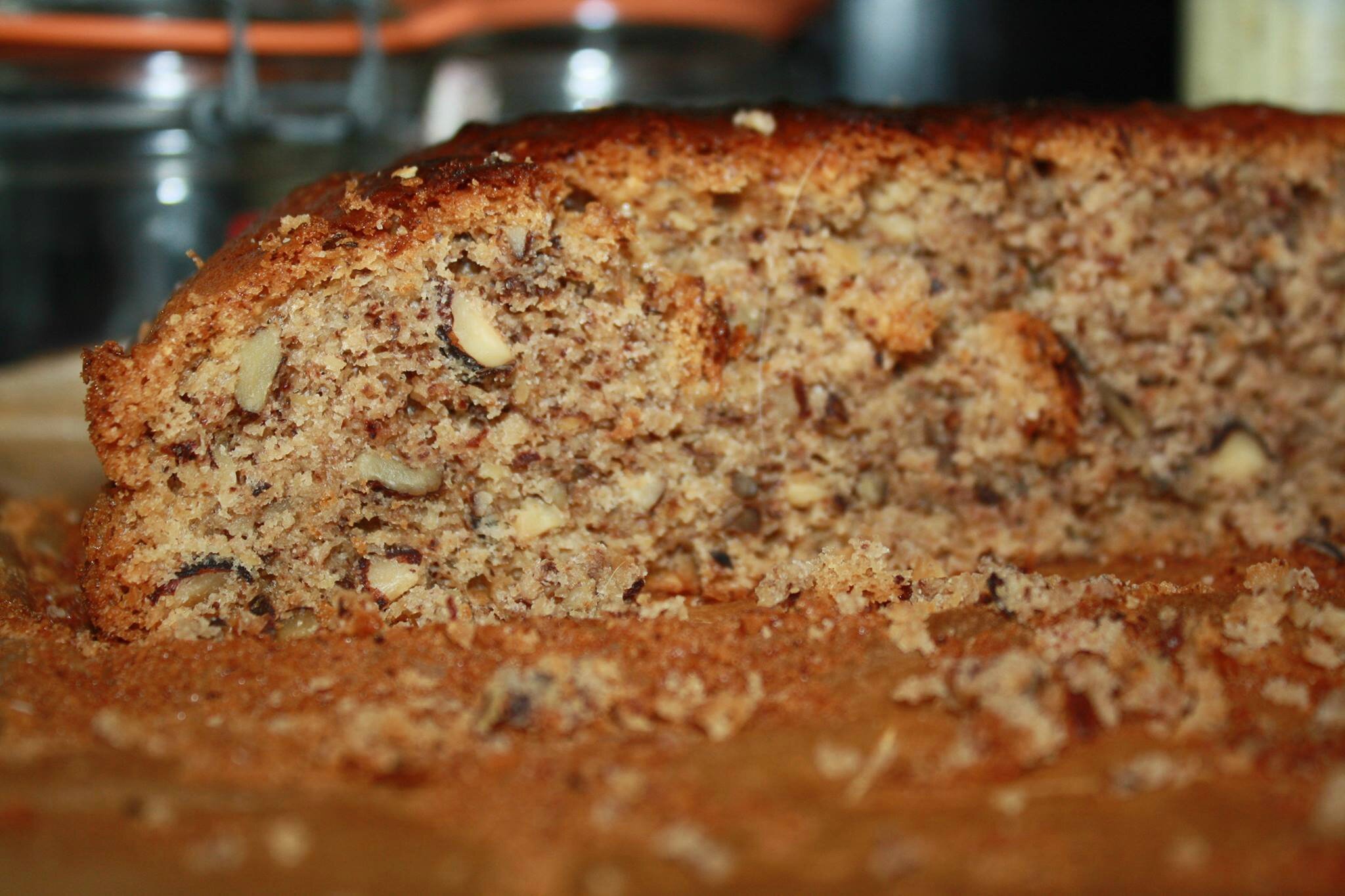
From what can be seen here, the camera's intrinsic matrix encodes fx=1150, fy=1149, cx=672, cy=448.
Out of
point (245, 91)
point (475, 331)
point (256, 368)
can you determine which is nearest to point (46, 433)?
point (245, 91)

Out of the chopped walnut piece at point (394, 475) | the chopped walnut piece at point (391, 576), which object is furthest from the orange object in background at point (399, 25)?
the chopped walnut piece at point (391, 576)

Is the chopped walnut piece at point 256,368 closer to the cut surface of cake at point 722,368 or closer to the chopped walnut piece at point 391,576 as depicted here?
the cut surface of cake at point 722,368

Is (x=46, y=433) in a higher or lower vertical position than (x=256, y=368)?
lower

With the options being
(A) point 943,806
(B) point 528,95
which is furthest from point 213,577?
(B) point 528,95

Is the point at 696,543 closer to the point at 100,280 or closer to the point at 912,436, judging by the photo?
the point at 912,436

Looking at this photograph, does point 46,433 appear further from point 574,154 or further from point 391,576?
point 574,154

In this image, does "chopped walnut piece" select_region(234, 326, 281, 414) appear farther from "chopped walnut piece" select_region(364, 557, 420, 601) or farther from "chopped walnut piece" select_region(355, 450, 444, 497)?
"chopped walnut piece" select_region(364, 557, 420, 601)

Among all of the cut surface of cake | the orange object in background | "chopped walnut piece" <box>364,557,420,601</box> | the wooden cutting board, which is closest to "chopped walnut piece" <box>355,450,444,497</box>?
the cut surface of cake
